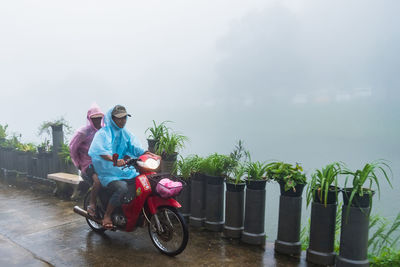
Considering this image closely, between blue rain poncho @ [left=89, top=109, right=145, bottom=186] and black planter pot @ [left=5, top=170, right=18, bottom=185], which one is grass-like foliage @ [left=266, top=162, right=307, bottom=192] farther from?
black planter pot @ [left=5, top=170, right=18, bottom=185]

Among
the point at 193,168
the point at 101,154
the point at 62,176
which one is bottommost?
the point at 62,176

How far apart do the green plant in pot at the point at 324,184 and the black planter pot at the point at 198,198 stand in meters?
1.57

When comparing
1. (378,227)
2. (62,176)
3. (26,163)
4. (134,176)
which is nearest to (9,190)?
(26,163)

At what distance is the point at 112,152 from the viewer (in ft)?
13.2

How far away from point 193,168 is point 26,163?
208 inches

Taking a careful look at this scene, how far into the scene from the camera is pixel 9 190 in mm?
7234

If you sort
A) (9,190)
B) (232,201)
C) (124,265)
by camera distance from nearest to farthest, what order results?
(124,265)
(232,201)
(9,190)

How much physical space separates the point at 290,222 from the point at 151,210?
1.57m

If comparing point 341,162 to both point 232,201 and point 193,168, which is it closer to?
point 232,201

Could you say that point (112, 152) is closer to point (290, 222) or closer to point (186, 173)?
point (186, 173)

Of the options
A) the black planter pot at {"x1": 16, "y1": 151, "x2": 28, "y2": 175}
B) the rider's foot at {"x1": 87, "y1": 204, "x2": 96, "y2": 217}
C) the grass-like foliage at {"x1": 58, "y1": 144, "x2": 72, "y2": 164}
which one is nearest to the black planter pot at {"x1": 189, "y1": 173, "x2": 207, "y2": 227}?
the rider's foot at {"x1": 87, "y1": 204, "x2": 96, "y2": 217}

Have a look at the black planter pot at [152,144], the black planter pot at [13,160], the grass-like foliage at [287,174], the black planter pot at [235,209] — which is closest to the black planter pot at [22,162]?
the black planter pot at [13,160]

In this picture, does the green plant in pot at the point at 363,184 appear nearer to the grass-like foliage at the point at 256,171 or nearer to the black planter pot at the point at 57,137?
the grass-like foliage at the point at 256,171

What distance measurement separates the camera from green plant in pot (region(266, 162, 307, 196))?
3834mm
